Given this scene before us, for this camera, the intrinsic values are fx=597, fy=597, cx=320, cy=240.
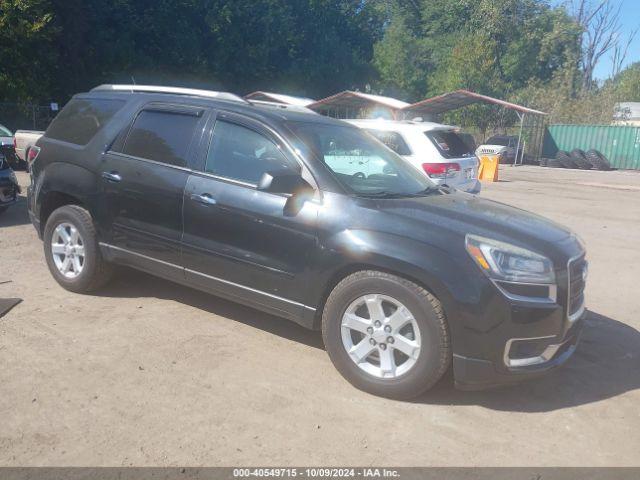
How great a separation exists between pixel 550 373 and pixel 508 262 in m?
0.78

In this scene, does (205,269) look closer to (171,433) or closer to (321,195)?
(321,195)

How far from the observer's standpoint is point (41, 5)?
937 inches

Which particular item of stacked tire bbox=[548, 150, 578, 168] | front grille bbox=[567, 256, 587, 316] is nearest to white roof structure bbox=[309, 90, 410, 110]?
stacked tire bbox=[548, 150, 578, 168]

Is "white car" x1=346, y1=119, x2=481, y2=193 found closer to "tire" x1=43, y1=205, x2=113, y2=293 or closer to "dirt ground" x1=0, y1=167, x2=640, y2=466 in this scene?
"dirt ground" x1=0, y1=167, x2=640, y2=466

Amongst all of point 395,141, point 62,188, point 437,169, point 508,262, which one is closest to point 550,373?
point 508,262

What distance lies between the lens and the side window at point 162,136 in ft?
15.5

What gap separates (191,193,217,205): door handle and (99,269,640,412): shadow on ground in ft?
3.57

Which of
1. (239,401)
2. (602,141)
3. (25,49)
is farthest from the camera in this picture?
(602,141)

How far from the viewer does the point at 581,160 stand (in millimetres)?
29641

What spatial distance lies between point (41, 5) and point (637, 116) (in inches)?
1716

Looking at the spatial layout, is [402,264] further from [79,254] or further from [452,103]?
[452,103]

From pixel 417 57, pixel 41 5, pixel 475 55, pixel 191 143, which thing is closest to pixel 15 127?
pixel 41 5

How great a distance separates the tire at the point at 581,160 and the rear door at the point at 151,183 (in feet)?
93.9

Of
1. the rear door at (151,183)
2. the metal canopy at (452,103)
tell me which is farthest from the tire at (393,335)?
the metal canopy at (452,103)
